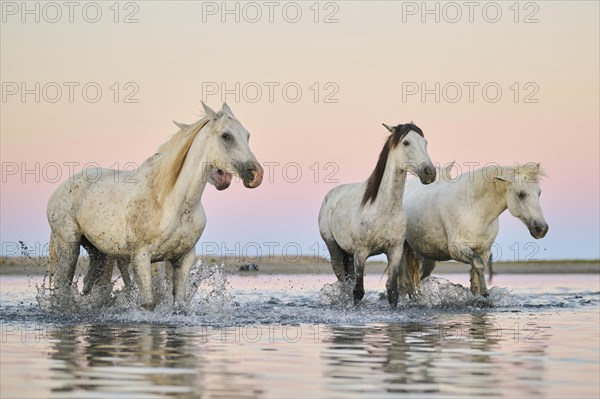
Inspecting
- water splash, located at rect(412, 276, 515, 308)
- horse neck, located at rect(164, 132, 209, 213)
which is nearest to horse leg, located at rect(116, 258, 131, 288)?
horse neck, located at rect(164, 132, 209, 213)

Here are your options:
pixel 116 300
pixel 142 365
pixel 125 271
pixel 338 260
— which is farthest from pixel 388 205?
pixel 142 365

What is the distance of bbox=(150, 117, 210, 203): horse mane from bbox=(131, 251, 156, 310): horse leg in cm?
61

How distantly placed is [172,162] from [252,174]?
0.94 metres

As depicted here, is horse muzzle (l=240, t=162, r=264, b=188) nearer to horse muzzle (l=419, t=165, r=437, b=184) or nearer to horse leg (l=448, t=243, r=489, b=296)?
horse muzzle (l=419, t=165, r=437, b=184)

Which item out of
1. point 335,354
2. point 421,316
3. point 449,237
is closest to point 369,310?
point 421,316

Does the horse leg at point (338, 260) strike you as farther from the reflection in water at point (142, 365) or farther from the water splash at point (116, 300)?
the reflection in water at point (142, 365)

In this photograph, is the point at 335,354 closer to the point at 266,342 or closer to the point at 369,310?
the point at 266,342

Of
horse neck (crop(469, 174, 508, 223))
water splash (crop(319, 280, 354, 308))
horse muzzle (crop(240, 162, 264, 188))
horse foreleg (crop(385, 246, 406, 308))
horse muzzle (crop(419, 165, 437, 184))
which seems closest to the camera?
horse muzzle (crop(240, 162, 264, 188))

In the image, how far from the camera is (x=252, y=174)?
10.7 metres

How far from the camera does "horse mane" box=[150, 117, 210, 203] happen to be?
11.0m

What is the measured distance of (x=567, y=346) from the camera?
890 cm

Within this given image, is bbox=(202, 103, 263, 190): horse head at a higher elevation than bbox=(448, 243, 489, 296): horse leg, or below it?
higher

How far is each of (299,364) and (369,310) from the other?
5.68 metres

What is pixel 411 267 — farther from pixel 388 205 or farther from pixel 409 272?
pixel 388 205
